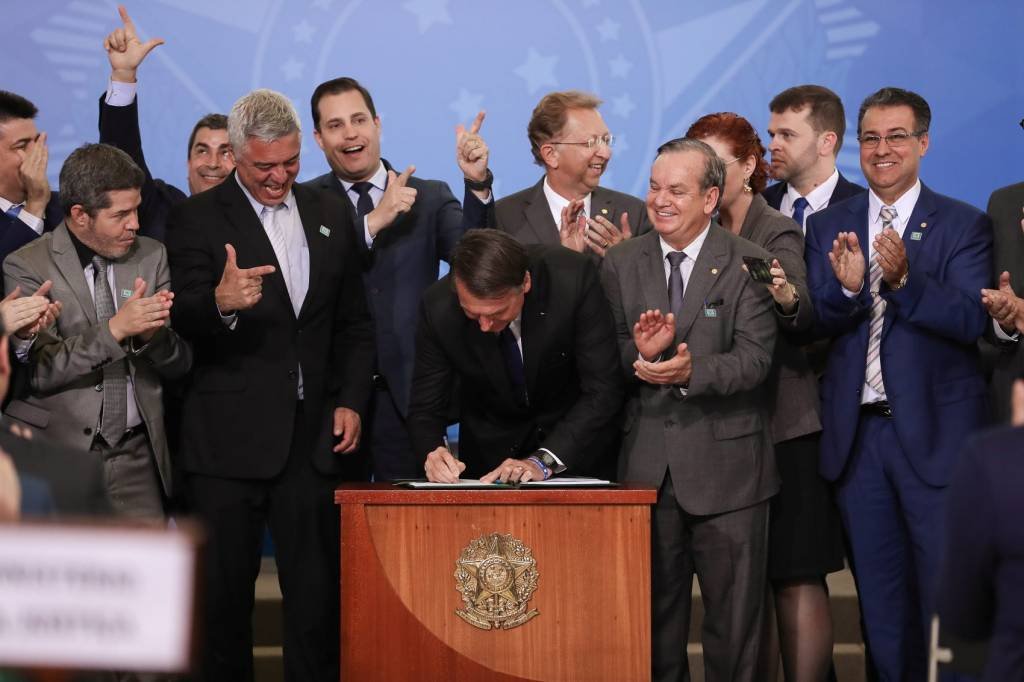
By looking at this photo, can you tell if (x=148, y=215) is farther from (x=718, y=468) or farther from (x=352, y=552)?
(x=718, y=468)

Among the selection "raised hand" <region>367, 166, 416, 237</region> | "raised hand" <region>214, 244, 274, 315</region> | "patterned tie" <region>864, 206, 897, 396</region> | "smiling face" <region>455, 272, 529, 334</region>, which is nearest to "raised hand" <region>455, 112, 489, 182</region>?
"raised hand" <region>367, 166, 416, 237</region>

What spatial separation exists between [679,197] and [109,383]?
1.71m

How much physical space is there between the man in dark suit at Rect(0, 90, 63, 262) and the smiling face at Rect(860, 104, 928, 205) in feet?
8.36

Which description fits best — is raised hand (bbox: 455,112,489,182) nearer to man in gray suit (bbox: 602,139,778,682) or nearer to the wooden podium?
man in gray suit (bbox: 602,139,778,682)

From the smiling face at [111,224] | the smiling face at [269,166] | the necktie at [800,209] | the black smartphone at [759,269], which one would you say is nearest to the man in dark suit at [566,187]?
the necktie at [800,209]

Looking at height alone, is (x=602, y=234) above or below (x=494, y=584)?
above

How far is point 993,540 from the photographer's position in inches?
85.5

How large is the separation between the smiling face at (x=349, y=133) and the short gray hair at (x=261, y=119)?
1.39 ft

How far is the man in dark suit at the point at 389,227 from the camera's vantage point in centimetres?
423

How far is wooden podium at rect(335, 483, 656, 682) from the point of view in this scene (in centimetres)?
331

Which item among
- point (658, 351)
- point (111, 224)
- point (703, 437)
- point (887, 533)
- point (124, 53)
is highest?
point (124, 53)

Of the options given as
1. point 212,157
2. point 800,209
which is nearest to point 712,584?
point 800,209

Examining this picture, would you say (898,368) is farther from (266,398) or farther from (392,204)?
(266,398)

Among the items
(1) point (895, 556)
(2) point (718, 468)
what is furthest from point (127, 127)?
(1) point (895, 556)
